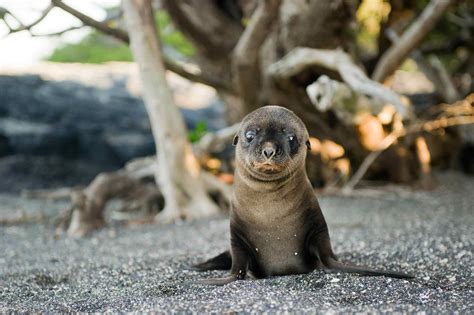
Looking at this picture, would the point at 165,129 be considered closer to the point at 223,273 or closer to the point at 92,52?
the point at 223,273

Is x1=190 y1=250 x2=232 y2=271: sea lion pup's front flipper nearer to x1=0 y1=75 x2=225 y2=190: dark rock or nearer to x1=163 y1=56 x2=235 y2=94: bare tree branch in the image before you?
x1=163 y1=56 x2=235 y2=94: bare tree branch

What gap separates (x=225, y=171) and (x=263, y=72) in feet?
5.61

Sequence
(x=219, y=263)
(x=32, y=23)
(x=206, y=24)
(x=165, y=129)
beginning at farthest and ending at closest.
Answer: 1. (x=206, y=24)
2. (x=165, y=129)
3. (x=32, y=23)
4. (x=219, y=263)

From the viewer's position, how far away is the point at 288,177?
3285 mm

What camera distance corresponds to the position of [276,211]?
3.37 meters

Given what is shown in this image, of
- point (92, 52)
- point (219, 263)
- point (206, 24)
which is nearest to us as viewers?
point (219, 263)

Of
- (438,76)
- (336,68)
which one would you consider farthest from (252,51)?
(438,76)

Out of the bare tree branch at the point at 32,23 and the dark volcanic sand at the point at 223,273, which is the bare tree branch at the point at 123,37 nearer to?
the bare tree branch at the point at 32,23

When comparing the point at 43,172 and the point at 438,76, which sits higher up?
the point at 438,76

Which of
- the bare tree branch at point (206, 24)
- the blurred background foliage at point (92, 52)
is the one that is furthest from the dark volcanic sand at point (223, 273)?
the blurred background foliage at point (92, 52)

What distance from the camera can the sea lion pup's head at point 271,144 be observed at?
3.07 metres

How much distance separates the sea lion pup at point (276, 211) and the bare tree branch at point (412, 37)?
12.3 ft

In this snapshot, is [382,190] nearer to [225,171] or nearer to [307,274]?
[225,171]

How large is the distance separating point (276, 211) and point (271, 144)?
0.47 meters
